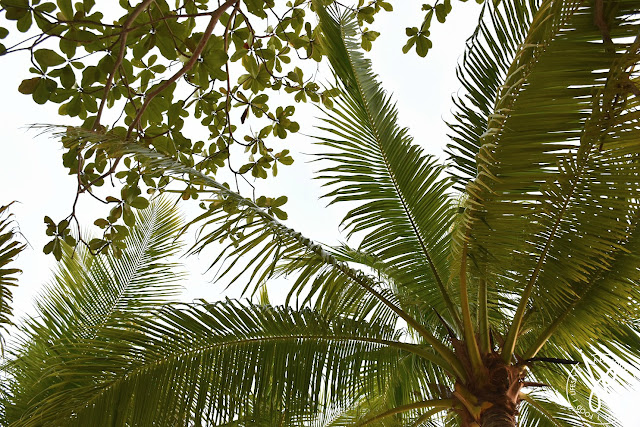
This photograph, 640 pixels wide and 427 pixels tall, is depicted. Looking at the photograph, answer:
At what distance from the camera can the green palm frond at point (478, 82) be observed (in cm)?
297

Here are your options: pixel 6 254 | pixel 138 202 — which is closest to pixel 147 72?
pixel 138 202

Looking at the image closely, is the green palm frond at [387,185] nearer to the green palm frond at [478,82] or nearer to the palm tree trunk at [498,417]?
the green palm frond at [478,82]

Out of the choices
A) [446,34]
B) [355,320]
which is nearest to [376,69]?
[355,320]

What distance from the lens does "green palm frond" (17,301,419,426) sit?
10.3 feet

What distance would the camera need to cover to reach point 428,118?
336 inches

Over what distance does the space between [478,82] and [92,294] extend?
4.18 metres

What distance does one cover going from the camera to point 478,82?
10.5 ft

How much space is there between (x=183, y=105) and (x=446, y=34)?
6.29 metres

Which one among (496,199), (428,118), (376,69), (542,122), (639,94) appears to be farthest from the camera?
(428,118)

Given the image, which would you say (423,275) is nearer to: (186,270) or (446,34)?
(186,270)

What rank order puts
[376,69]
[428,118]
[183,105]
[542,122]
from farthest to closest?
[428,118] → [376,69] → [183,105] → [542,122]

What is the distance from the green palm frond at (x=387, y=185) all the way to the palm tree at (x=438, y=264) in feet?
0.03

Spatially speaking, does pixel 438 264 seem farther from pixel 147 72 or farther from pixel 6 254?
pixel 6 254

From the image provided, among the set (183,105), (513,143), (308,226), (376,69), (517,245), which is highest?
(308,226)
